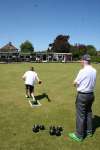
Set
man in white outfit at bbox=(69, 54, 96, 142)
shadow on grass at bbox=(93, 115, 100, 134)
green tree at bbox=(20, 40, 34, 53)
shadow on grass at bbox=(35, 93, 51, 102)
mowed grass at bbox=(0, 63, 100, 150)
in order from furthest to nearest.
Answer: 1. green tree at bbox=(20, 40, 34, 53)
2. shadow on grass at bbox=(35, 93, 51, 102)
3. shadow on grass at bbox=(93, 115, 100, 134)
4. man in white outfit at bbox=(69, 54, 96, 142)
5. mowed grass at bbox=(0, 63, 100, 150)

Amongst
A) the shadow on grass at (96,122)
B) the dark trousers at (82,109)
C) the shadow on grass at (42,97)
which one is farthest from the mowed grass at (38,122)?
the dark trousers at (82,109)

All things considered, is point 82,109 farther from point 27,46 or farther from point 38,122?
point 27,46

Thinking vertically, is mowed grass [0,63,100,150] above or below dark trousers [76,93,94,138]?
below

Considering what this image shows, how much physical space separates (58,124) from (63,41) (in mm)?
115662

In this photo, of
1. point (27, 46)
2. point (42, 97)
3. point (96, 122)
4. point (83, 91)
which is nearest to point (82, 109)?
point (83, 91)

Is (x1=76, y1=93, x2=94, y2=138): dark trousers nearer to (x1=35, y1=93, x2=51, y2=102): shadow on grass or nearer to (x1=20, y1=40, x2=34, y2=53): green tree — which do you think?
(x1=35, y1=93, x2=51, y2=102): shadow on grass

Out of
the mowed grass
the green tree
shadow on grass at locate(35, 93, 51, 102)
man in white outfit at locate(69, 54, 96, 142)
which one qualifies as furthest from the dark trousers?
the green tree

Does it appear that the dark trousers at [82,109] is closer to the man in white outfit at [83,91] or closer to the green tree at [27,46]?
the man in white outfit at [83,91]

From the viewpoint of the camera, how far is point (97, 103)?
14.7 m

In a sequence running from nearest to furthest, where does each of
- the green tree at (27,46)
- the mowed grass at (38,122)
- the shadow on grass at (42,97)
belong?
1. the mowed grass at (38,122)
2. the shadow on grass at (42,97)
3. the green tree at (27,46)

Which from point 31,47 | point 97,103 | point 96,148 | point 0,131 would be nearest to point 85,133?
point 96,148

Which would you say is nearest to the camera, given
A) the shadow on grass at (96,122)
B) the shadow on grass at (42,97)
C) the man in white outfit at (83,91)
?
the man in white outfit at (83,91)

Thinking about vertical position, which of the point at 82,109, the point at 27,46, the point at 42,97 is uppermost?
the point at 27,46

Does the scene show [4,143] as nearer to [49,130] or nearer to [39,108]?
[49,130]
